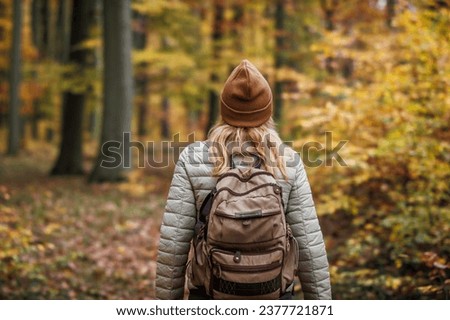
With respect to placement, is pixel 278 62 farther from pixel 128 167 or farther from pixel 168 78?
pixel 128 167

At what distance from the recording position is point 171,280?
10.8ft

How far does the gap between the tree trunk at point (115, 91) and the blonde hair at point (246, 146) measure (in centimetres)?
1088

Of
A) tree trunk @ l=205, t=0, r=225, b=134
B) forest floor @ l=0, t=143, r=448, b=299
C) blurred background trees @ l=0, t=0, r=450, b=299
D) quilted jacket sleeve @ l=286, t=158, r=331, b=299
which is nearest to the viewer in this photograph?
quilted jacket sleeve @ l=286, t=158, r=331, b=299

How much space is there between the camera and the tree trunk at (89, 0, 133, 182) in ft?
43.6

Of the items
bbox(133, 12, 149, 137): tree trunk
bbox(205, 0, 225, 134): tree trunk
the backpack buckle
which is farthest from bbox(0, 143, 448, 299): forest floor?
bbox(133, 12, 149, 137): tree trunk

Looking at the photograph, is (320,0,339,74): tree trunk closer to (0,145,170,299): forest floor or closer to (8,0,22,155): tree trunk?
(0,145,170,299): forest floor

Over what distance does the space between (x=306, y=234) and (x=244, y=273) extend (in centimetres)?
58

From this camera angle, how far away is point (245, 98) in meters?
3.12

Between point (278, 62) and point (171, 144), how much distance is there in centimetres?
994

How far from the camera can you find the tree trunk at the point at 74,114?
15.8m

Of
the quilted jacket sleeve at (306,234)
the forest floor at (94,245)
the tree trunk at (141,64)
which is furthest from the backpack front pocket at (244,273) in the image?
the tree trunk at (141,64)

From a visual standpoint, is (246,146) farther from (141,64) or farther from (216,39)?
(141,64)

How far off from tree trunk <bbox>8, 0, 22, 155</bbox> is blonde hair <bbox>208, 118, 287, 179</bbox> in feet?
65.7
